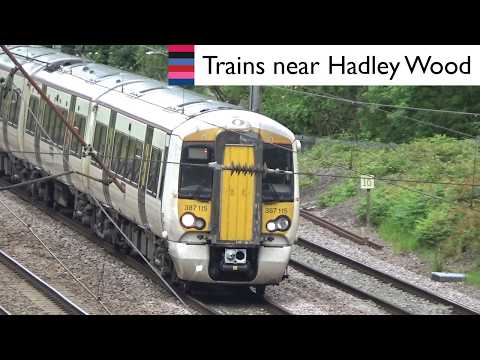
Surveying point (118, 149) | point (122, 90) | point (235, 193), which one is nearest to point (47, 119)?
point (122, 90)

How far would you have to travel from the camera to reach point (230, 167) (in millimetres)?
17078

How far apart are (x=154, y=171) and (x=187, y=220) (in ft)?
4.28

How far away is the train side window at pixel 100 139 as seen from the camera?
68.6 feet

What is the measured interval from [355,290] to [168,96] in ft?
14.7

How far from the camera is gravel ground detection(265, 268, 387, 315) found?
58.4 feet

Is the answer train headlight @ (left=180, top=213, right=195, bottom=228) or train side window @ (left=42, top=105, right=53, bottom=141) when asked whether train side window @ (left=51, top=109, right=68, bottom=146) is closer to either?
train side window @ (left=42, top=105, right=53, bottom=141)

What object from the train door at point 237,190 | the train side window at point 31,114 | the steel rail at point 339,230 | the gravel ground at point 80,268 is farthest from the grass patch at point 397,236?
the train side window at point 31,114

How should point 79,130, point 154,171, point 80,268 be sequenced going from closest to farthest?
point 154,171
point 80,268
point 79,130

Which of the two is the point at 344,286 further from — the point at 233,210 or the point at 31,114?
the point at 31,114

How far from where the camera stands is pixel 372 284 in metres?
20.1

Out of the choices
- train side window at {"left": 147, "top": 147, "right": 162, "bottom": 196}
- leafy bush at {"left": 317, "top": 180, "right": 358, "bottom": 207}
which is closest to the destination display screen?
train side window at {"left": 147, "top": 147, "right": 162, "bottom": 196}

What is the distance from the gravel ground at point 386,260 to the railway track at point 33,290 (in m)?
6.24
